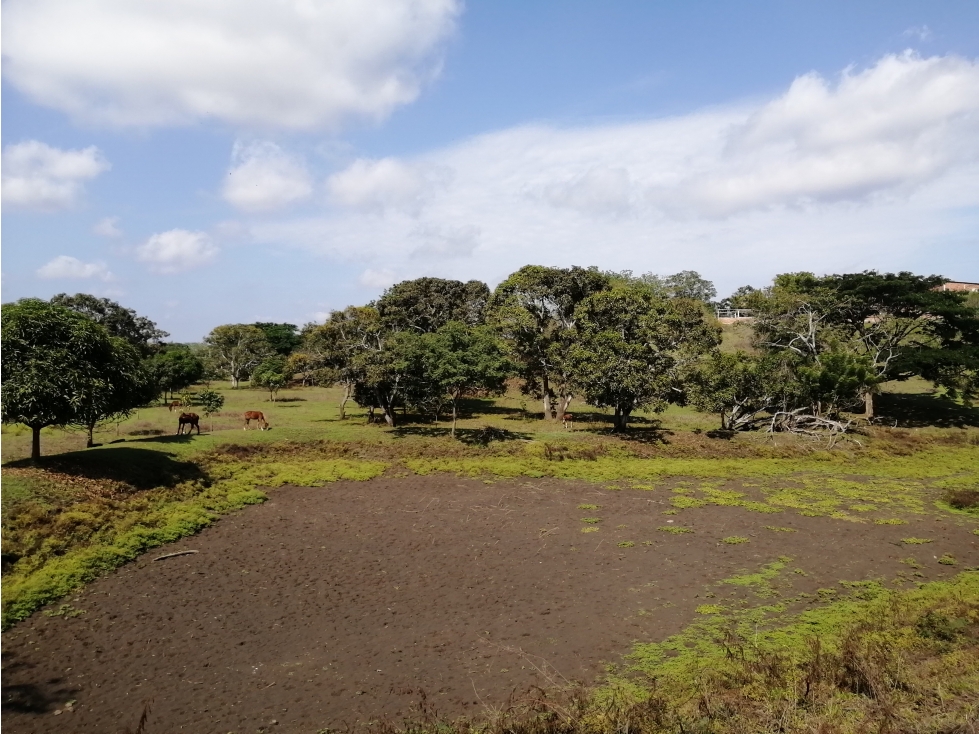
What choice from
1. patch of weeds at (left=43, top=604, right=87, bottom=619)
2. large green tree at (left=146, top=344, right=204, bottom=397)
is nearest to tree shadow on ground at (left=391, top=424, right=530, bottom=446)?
patch of weeds at (left=43, top=604, right=87, bottom=619)

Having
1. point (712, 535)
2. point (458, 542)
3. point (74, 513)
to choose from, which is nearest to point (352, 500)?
point (458, 542)

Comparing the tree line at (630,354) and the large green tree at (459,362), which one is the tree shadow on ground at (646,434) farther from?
the large green tree at (459,362)

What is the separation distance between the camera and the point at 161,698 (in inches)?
404

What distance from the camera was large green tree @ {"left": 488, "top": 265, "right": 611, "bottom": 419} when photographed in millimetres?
39219

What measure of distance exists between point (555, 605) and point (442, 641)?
124 inches

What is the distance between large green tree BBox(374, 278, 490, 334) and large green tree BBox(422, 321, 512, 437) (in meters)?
21.0

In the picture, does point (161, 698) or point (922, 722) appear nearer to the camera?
point (922, 722)

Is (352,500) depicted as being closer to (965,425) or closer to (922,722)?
(922,722)

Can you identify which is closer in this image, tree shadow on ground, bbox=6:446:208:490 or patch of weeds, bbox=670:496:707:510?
tree shadow on ground, bbox=6:446:208:490

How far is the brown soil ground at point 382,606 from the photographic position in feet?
33.8

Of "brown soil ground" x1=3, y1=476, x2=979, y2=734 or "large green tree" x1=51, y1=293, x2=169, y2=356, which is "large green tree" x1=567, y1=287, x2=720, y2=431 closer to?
"brown soil ground" x1=3, y1=476, x2=979, y2=734

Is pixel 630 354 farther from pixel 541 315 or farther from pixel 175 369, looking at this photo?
pixel 175 369

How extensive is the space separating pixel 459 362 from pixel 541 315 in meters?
9.68

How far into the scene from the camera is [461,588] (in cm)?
1503
